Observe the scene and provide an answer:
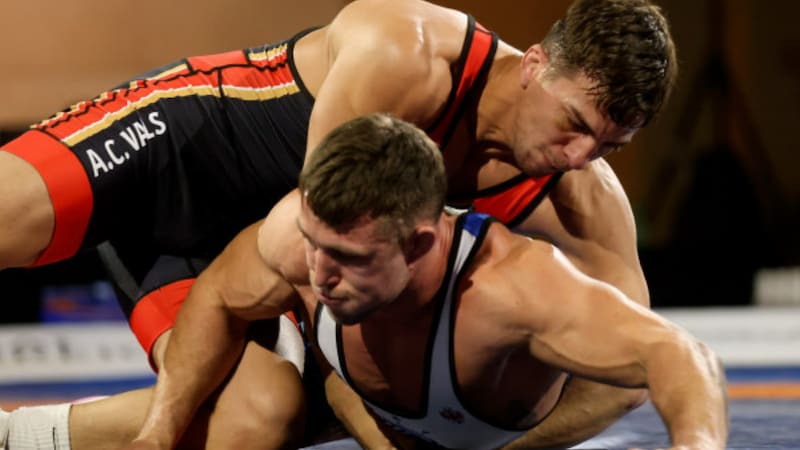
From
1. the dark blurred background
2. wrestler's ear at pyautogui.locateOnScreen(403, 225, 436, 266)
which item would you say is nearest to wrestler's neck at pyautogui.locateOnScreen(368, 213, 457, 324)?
wrestler's ear at pyautogui.locateOnScreen(403, 225, 436, 266)

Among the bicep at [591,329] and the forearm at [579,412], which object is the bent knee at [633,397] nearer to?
the forearm at [579,412]

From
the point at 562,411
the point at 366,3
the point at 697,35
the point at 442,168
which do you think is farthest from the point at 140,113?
the point at 697,35

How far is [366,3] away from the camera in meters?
2.38

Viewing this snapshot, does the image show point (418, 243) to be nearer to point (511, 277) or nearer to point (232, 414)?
point (511, 277)

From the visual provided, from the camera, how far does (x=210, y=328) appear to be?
2.17 meters

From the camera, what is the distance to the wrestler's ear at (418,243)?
1.83 metres

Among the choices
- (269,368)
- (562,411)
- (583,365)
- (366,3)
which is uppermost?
(366,3)

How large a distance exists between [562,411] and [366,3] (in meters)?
0.93

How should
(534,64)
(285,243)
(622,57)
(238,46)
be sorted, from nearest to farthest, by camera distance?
(285,243), (622,57), (534,64), (238,46)

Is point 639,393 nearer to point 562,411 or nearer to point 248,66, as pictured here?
point 562,411

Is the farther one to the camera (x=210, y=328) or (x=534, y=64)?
(x=534, y=64)

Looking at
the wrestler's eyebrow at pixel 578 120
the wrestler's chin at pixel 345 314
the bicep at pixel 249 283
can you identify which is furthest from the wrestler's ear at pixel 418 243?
the wrestler's eyebrow at pixel 578 120

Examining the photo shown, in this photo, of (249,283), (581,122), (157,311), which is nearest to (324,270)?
(249,283)

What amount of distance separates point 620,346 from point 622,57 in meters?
0.60
